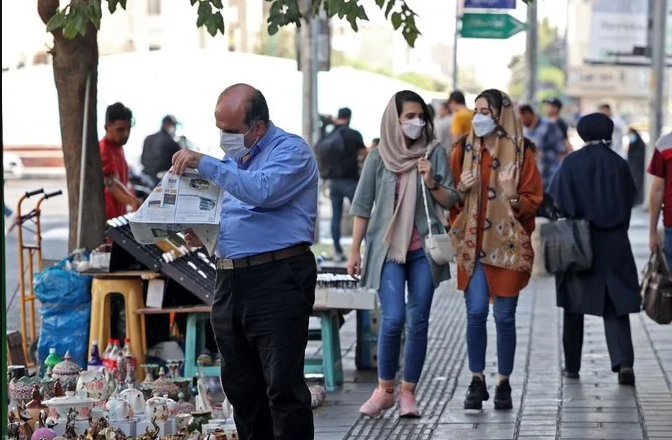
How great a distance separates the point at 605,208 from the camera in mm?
8867

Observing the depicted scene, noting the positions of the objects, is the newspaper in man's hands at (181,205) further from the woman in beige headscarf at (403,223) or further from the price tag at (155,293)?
the price tag at (155,293)

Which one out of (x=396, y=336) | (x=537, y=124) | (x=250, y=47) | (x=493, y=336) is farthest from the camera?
(x=250, y=47)

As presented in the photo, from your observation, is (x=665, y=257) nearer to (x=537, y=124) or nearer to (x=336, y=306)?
(x=336, y=306)

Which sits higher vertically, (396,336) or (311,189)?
(311,189)

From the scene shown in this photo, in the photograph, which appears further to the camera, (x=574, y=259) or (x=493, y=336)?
(x=493, y=336)

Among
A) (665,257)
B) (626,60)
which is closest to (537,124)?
(626,60)

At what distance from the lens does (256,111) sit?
5.77 meters

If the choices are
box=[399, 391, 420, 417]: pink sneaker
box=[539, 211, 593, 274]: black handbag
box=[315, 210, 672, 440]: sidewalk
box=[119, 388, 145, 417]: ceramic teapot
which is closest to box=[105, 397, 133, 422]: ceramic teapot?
box=[119, 388, 145, 417]: ceramic teapot

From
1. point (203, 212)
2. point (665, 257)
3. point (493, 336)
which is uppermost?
point (203, 212)

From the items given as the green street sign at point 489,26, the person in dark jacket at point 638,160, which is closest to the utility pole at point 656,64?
the person in dark jacket at point 638,160

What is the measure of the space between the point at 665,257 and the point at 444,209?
190cm

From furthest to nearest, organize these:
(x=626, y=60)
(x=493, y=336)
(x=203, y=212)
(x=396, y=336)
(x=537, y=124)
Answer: (x=626, y=60) → (x=537, y=124) → (x=493, y=336) → (x=396, y=336) → (x=203, y=212)

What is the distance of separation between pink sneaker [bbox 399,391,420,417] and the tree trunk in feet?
9.26

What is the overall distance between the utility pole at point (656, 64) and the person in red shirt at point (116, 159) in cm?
1400
